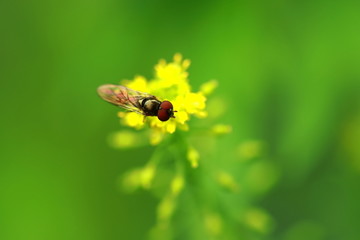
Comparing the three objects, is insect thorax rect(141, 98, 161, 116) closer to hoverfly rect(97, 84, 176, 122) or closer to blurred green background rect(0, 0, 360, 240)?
hoverfly rect(97, 84, 176, 122)

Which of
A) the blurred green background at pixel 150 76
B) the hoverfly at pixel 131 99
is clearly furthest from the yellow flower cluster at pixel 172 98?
the blurred green background at pixel 150 76

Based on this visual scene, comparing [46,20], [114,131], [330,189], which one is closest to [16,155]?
[114,131]

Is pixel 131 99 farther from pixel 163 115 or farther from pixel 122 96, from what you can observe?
pixel 163 115

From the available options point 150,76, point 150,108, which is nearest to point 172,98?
point 150,108

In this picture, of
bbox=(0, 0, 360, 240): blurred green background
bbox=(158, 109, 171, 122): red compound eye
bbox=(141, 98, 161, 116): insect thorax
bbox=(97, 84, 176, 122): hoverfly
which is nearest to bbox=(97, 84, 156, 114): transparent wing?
bbox=(97, 84, 176, 122): hoverfly

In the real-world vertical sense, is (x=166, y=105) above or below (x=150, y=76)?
below

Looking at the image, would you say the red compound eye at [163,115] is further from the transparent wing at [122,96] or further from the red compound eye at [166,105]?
the transparent wing at [122,96]
